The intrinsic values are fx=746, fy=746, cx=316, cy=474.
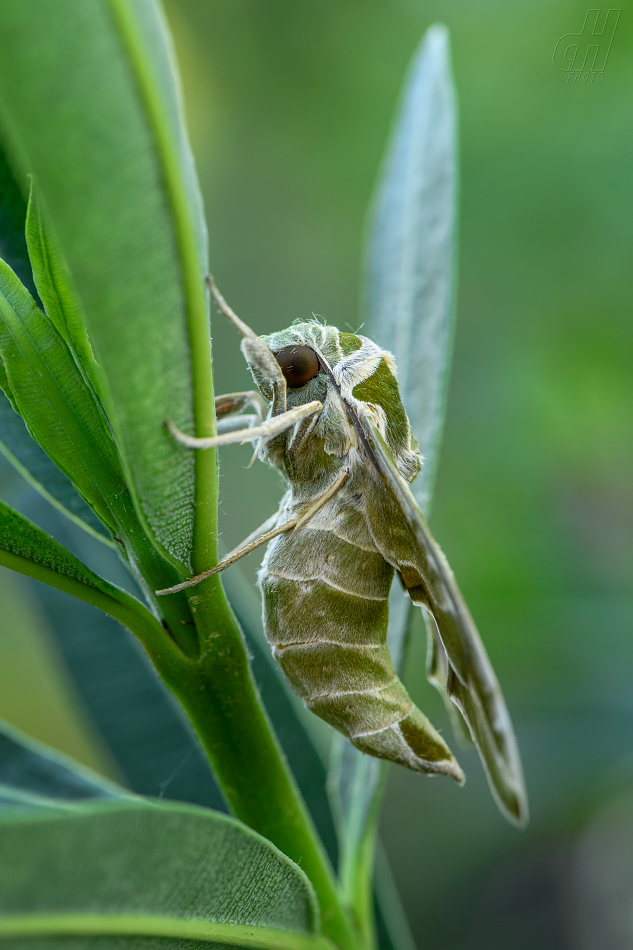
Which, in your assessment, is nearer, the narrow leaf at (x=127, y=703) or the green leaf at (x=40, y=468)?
the green leaf at (x=40, y=468)

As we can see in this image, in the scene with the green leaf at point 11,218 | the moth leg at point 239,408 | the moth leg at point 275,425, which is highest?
the green leaf at point 11,218

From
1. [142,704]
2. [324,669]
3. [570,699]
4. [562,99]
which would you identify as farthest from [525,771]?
[562,99]

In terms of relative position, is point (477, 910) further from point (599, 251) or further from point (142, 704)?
point (599, 251)

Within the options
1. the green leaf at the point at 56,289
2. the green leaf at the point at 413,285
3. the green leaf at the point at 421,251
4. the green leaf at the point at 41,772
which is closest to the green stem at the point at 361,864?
the green leaf at the point at 413,285

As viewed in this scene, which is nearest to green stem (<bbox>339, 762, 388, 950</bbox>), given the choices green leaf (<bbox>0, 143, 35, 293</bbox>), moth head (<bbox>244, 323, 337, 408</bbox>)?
moth head (<bbox>244, 323, 337, 408</bbox>)

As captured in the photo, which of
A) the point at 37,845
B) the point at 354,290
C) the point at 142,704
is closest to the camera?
the point at 37,845

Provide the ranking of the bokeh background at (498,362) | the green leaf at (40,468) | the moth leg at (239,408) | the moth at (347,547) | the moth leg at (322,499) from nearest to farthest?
the green leaf at (40,468)
the moth at (347,547)
the moth leg at (322,499)
the moth leg at (239,408)
the bokeh background at (498,362)

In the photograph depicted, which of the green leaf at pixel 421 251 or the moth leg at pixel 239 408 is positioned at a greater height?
the green leaf at pixel 421 251

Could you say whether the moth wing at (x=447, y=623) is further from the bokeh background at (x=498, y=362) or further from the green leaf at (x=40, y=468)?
the bokeh background at (x=498, y=362)
